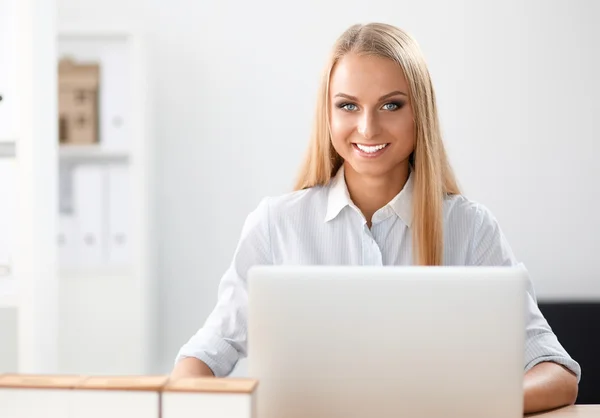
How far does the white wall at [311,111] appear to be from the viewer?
123 inches

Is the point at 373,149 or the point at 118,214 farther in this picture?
the point at 118,214

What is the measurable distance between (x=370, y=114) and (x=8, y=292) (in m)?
1.18

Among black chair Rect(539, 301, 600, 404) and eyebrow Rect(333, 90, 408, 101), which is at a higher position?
eyebrow Rect(333, 90, 408, 101)

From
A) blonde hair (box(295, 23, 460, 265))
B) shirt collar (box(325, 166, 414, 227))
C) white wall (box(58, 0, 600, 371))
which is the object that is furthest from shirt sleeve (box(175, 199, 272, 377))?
white wall (box(58, 0, 600, 371))

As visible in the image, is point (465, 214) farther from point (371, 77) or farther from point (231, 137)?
point (231, 137)

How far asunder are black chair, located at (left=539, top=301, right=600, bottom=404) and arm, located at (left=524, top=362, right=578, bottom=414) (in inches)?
62.0

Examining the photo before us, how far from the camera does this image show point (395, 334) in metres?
1.04

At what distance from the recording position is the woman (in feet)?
5.07

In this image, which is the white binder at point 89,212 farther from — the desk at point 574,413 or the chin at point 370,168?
the desk at point 574,413

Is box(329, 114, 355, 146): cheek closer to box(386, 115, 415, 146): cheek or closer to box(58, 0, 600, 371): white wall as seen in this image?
box(386, 115, 415, 146): cheek

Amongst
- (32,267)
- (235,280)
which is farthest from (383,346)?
(32,267)

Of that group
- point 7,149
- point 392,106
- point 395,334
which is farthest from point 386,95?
point 7,149

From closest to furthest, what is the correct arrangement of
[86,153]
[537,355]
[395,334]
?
[395,334]
[537,355]
[86,153]

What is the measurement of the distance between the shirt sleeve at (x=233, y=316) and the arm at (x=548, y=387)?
539mm
